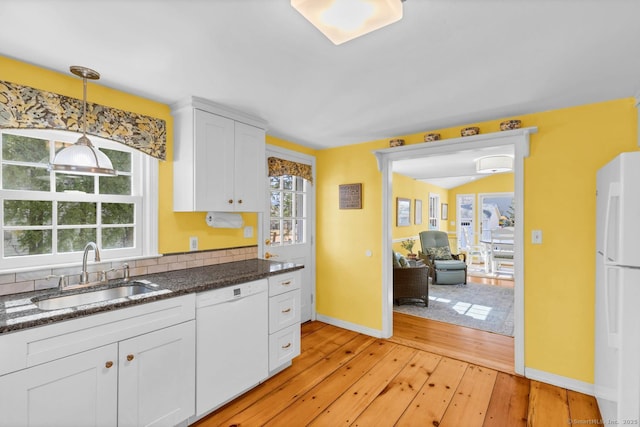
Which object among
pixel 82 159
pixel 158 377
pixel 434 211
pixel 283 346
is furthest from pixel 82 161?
pixel 434 211

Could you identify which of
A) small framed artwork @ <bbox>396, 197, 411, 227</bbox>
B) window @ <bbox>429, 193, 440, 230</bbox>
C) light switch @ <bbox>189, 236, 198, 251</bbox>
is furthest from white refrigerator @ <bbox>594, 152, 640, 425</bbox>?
window @ <bbox>429, 193, 440, 230</bbox>

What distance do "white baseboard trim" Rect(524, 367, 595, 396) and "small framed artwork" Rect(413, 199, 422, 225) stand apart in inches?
186

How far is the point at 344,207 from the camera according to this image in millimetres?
3730

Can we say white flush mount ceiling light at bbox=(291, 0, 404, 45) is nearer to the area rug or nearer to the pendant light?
the pendant light

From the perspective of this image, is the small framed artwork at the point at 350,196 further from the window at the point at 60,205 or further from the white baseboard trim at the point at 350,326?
the window at the point at 60,205

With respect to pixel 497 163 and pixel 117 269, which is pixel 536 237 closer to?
pixel 497 163

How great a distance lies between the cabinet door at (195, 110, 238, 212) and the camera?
2.34 metres

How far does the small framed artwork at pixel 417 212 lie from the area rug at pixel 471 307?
193 cm

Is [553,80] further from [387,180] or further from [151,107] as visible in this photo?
[151,107]

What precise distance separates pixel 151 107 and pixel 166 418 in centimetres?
221

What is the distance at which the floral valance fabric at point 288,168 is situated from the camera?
132 inches

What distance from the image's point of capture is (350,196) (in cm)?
367

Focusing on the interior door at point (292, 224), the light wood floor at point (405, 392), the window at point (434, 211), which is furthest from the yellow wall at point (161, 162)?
the window at point (434, 211)

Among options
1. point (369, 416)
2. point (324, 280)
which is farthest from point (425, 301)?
point (369, 416)
